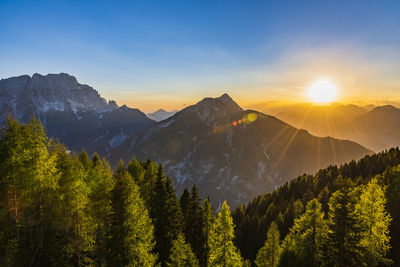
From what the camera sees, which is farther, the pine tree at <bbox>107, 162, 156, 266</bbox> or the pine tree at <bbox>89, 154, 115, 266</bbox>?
the pine tree at <bbox>89, 154, 115, 266</bbox>

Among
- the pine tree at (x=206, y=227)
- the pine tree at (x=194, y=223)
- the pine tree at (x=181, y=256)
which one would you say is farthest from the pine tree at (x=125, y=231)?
the pine tree at (x=194, y=223)

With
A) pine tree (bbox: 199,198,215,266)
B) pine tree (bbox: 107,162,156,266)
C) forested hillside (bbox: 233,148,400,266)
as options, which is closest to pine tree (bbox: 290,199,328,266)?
forested hillside (bbox: 233,148,400,266)

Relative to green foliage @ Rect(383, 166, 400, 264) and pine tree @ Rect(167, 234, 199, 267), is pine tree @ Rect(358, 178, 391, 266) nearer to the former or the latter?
green foliage @ Rect(383, 166, 400, 264)

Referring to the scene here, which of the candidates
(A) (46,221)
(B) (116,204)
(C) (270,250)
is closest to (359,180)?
(C) (270,250)

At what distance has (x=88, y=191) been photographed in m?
24.1

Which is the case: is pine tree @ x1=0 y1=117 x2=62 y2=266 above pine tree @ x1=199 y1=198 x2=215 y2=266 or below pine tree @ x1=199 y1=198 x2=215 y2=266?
above

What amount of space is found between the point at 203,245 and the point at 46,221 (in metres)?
→ 23.2

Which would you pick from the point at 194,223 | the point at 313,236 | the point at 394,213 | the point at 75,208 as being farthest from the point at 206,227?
the point at 394,213

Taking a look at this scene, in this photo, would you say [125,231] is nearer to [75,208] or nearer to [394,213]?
[75,208]

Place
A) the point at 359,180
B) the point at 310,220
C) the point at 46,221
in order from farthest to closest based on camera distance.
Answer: the point at 359,180, the point at 310,220, the point at 46,221

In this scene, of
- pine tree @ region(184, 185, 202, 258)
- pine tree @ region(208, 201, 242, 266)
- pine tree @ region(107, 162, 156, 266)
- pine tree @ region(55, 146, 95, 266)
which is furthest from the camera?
pine tree @ region(184, 185, 202, 258)

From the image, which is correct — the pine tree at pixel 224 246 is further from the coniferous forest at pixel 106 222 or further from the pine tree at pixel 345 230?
the pine tree at pixel 345 230

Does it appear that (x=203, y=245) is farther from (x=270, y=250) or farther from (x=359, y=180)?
(x=359, y=180)

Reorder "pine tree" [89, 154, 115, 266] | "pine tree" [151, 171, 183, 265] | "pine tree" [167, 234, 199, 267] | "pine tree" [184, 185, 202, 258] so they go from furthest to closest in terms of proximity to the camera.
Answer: "pine tree" [184, 185, 202, 258] → "pine tree" [151, 171, 183, 265] → "pine tree" [167, 234, 199, 267] → "pine tree" [89, 154, 115, 266]
